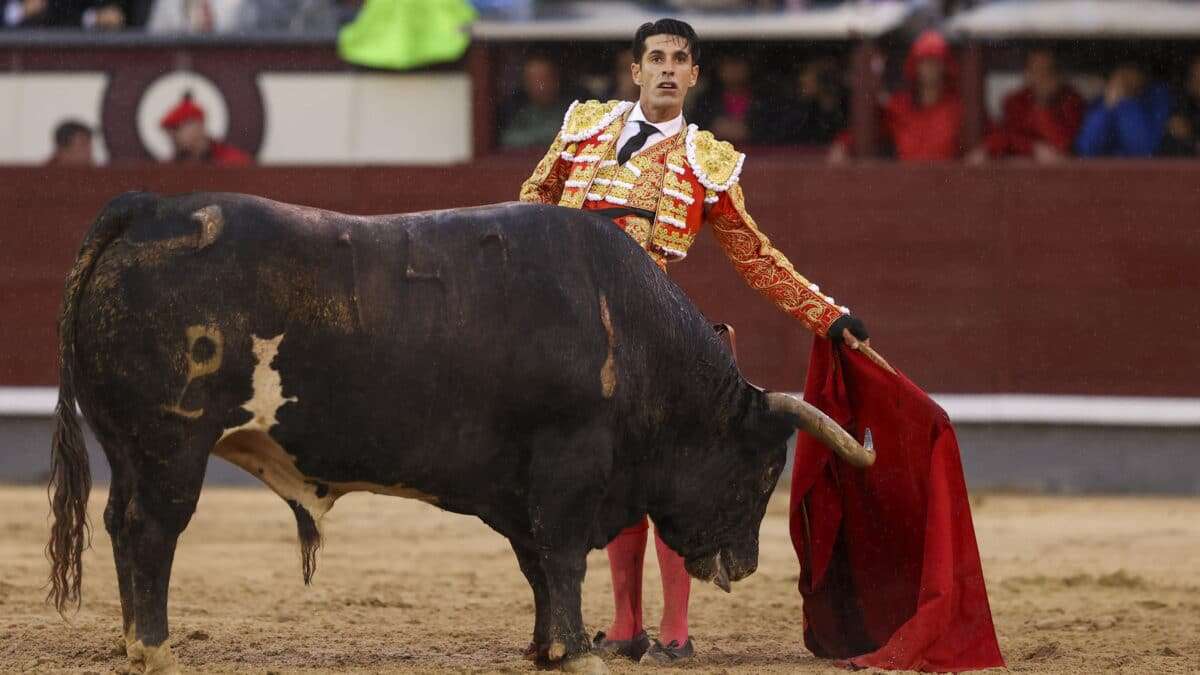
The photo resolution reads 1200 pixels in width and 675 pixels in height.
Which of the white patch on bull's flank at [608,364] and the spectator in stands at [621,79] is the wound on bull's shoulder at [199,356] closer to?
the white patch on bull's flank at [608,364]

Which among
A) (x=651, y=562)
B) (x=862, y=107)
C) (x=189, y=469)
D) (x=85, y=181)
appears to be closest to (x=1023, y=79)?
(x=862, y=107)

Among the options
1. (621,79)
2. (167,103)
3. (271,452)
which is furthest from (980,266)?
(271,452)

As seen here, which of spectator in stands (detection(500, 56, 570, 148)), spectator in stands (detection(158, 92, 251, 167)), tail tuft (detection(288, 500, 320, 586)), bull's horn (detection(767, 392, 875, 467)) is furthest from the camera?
spectator in stands (detection(158, 92, 251, 167))

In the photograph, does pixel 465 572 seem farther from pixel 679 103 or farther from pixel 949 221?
pixel 949 221

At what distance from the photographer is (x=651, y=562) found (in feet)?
20.9

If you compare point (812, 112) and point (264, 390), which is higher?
point (812, 112)

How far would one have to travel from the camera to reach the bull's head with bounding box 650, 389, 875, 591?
4.34 metres

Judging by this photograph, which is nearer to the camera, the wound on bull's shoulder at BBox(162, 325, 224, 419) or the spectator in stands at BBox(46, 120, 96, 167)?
the wound on bull's shoulder at BBox(162, 325, 224, 419)

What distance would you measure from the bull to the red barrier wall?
12.0ft

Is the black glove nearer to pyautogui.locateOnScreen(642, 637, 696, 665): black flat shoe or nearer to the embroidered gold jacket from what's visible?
the embroidered gold jacket

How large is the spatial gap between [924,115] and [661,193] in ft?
12.9

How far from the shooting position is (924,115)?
26.8ft

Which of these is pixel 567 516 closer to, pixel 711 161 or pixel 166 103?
pixel 711 161

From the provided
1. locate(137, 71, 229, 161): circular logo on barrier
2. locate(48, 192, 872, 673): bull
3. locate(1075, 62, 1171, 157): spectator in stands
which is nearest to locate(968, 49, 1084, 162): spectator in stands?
locate(1075, 62, 1171, 157): spectator in stands
